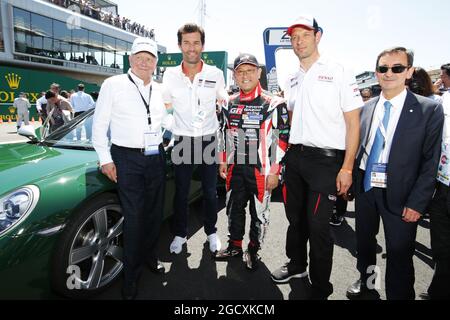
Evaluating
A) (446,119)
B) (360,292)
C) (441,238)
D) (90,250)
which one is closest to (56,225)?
(90,250)

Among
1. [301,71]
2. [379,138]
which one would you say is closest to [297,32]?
[301,71]

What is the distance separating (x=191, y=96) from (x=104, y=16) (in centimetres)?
3518

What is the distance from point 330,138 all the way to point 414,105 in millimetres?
568

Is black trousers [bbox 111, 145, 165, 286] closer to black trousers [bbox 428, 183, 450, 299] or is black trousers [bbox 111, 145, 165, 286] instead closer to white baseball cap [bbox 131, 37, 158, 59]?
Result: white baseball cap [bbox 131, 37, 158, 59]

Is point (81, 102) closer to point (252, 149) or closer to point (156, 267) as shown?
point (156, 267)

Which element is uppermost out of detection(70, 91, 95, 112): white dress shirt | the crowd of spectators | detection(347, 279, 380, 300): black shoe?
the crowd of spectators

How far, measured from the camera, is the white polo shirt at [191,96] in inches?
111

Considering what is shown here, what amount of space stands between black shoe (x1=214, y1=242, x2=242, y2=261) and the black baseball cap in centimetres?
177

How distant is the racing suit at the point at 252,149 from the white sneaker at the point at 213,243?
26cm

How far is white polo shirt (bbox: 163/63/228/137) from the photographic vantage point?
283 cm

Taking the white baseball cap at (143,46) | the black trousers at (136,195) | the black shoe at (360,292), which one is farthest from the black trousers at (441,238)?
the white baseball cap at (143,46)

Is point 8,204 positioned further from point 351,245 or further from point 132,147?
point 351,245

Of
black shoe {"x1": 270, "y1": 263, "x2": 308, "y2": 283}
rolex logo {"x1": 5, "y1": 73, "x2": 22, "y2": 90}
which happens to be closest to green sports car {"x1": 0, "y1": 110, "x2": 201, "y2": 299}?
black shoe {"x1": 270, "y1": 263, "x2": 308, "y2": 283}

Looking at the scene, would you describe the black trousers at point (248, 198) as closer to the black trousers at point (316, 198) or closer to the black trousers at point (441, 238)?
the black trousers at point (316, 198)
